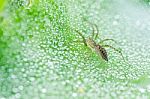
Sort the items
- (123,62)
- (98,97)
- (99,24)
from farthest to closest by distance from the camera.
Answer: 1. (99,24)
2. (123,62)
3. (98,97)

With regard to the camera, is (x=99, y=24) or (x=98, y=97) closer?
(x=98, y=97)

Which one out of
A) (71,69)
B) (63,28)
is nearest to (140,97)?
(71,69)

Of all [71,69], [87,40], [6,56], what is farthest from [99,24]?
[6,56]

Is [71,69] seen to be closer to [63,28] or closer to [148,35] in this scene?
[63,28]

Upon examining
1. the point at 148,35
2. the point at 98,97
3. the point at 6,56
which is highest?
the point at 148,35

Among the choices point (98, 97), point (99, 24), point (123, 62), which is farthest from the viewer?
point (99, 24)

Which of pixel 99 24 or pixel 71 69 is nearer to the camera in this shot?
pixel 71 69

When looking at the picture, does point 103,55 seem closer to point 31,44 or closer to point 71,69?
point 71,69

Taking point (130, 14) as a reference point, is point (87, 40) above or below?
below

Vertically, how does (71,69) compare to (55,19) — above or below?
below
